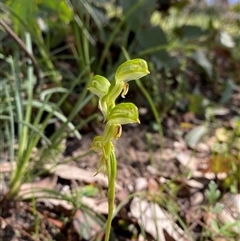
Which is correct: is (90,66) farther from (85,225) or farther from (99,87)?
(99,87)

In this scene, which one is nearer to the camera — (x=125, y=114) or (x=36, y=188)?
(x=125, y=114)

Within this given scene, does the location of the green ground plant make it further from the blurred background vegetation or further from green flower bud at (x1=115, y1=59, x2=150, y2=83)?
the blurred background vegetation

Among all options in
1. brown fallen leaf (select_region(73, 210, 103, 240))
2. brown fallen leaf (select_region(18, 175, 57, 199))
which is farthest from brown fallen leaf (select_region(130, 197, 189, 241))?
brown fallen leaf (select_region(18, 175, 57, 199))

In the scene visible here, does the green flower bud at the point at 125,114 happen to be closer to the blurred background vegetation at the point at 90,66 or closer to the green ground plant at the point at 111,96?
the green ground plant at the point at 111,96

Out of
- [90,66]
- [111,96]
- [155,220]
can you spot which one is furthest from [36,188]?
[90,66]

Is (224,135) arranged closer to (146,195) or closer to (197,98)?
(197,98)

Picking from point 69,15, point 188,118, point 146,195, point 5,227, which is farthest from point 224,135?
point 5,227
